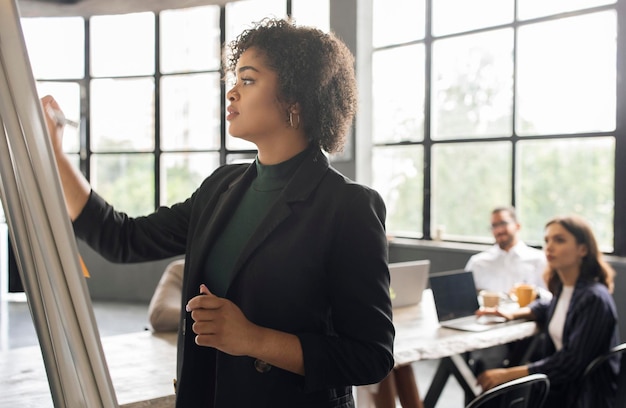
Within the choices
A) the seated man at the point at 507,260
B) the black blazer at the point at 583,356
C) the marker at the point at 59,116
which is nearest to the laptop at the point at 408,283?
the black blazer at the point at 583,356

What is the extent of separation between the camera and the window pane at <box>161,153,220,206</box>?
783cm

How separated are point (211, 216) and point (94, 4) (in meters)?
0.57

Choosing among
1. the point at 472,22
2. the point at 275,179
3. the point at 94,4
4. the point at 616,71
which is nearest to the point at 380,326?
the point at 275,179

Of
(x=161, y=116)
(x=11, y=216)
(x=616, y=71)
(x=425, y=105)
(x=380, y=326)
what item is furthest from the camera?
(x=161, y=116)

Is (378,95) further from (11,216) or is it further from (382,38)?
(11,216)

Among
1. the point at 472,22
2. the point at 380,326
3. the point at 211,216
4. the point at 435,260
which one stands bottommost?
the point at 435,260

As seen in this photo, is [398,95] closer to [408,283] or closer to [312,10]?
[312,10]

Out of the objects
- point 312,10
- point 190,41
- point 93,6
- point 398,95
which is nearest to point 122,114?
point 190,41

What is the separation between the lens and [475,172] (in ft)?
18.7

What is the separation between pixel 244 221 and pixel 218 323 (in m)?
0.25

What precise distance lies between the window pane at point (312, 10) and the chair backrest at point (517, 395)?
518cm

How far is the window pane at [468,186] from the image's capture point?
5500mm

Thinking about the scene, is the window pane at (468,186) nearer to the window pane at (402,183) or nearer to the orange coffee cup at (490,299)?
the window pane at (402,183)

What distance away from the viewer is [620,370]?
8.16 feet
